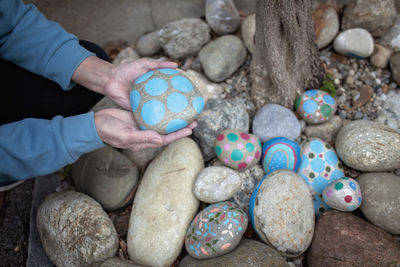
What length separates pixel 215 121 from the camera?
2246mm

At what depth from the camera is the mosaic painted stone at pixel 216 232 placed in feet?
5.84

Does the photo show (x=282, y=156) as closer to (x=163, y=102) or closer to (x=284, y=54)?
(x=284, y=54)

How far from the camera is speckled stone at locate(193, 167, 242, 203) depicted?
6.48ft

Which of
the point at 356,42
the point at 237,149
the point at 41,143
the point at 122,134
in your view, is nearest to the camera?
the point at 41,143

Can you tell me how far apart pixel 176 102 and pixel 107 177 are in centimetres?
87

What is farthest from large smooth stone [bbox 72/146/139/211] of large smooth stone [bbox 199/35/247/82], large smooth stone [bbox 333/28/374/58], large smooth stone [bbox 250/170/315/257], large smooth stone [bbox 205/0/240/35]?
large smooth stone [bbox 333/28/374/58]

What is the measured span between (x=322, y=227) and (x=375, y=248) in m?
0.30

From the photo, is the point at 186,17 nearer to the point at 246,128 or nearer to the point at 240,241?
the point at 246,128

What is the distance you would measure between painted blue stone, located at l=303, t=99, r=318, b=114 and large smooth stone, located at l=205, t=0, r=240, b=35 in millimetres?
1079

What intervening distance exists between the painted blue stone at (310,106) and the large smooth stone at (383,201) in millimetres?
633

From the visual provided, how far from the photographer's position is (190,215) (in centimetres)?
202

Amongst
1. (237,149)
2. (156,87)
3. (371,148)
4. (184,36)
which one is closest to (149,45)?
(184,36)

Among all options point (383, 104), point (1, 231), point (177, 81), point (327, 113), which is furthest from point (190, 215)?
point (383, 104)

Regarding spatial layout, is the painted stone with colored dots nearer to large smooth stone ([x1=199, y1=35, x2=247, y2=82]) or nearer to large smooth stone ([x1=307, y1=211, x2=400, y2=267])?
large smooth stone ([x1=307, y1=211, x2=400, y2=267])
